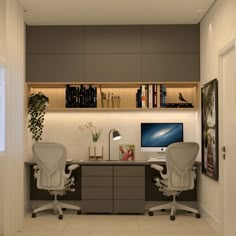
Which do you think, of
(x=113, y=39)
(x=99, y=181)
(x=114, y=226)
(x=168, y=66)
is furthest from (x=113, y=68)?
(x=114, y=226)

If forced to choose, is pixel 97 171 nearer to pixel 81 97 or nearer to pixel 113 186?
pixel 113 186

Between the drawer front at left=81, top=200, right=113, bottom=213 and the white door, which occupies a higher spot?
the white door

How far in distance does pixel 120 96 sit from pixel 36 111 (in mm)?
1390

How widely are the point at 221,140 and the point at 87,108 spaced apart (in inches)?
96.5

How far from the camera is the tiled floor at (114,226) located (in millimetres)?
5434

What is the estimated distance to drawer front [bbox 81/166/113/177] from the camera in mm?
6559

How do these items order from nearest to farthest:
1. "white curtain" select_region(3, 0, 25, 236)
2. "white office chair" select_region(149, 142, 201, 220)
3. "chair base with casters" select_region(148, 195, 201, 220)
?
"white curtain" select_region(3, 0, 25, 236) → "white office chair" select_region(149, 142, 201, 220) → "chair base with casters" select_region(148, 195, 201, 220)

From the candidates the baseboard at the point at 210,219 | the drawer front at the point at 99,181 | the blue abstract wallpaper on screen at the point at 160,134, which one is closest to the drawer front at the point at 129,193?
the drawer front at the point at 99,181

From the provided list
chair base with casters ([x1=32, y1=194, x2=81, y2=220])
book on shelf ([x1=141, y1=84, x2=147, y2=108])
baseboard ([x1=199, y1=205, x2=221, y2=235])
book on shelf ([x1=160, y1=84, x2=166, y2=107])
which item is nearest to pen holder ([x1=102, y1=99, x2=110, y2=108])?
book on shelf ([x1=141, y1=84, x2=147, y2=108])

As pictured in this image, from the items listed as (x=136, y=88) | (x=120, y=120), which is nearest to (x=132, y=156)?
(x=120, y=120)

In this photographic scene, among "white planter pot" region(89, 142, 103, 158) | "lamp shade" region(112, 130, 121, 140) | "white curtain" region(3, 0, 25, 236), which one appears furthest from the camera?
"white planter pot" region(89, 142, 103, 158)

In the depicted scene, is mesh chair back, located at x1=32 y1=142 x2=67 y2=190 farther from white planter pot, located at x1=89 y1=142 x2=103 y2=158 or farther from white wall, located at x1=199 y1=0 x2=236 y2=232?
white wall, located at x1=199 y1=0 x2=236 y2=232

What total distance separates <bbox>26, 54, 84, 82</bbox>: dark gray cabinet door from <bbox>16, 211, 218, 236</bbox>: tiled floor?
6.90 ft

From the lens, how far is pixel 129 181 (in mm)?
6551
